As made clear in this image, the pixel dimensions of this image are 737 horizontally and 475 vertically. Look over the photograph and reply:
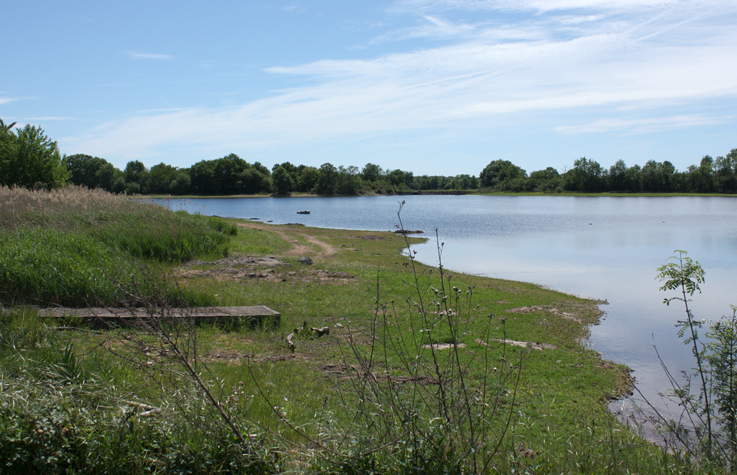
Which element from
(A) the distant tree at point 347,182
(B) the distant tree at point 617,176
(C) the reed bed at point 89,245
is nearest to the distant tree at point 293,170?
(A) the distant tree at point 347,182

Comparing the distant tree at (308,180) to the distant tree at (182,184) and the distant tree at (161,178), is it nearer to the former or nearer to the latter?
the distant tree at (182,184)

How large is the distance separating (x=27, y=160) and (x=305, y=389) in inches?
1227

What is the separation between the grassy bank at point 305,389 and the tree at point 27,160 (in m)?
17.4

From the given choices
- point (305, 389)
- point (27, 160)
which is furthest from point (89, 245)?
point (27, 160)

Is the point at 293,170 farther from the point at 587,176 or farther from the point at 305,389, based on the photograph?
the point at 305,389

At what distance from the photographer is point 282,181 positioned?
6053 inches

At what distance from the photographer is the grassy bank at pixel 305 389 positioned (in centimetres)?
345

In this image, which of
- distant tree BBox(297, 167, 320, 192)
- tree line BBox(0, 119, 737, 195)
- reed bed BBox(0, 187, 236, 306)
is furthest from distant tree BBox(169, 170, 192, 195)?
reed bed BBox(0, 187, 236, 306)

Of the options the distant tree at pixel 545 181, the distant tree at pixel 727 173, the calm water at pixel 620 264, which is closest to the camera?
the calm water at pixel 620 264

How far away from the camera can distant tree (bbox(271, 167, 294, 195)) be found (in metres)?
153

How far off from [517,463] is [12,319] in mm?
7212

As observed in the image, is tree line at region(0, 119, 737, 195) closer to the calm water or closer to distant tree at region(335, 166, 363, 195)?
distant tree at region(335, 166, 363, 195)

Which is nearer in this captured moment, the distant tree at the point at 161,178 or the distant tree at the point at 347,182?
the distant tree at the point at 161,178

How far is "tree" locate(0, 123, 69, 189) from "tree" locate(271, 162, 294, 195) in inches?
4847
